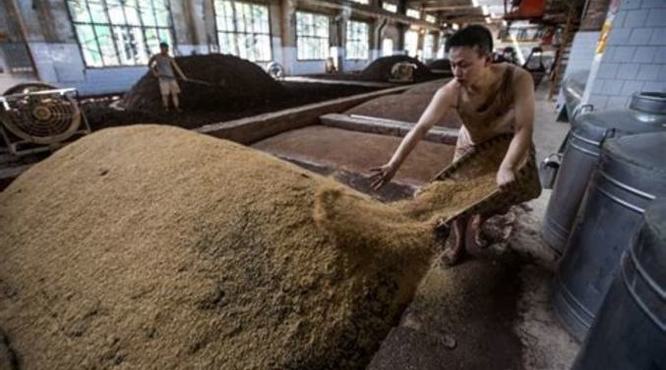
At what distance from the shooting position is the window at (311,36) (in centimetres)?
1313

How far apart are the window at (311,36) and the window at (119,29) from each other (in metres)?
5.80

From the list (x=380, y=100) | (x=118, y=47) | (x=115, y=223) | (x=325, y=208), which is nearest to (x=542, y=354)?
(x=325, y=208)

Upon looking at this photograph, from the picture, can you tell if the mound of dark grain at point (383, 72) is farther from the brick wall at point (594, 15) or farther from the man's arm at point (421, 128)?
the man's arm at point (421, 128)

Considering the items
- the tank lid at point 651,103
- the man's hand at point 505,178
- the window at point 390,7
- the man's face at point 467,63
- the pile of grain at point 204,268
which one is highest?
the window at point 390,7

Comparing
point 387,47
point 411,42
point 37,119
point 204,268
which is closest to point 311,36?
point 387,47

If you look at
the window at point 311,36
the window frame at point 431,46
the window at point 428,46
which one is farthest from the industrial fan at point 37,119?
the window at point 428,46

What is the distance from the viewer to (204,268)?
1.05 meters

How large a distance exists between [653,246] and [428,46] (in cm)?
2695

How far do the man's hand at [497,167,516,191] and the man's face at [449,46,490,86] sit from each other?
463mm

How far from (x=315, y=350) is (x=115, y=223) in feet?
3.22

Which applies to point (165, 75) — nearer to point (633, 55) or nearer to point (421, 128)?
point (421, 128)

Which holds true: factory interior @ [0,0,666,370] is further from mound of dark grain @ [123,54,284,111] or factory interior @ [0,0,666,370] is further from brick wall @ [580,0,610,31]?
brick wall @ [580,0,610,31]

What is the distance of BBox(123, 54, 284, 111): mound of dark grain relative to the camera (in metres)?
5.41

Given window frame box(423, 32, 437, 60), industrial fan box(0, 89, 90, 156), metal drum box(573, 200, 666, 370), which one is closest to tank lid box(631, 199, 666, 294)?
metal drum box(573, 200, 666, 370)
